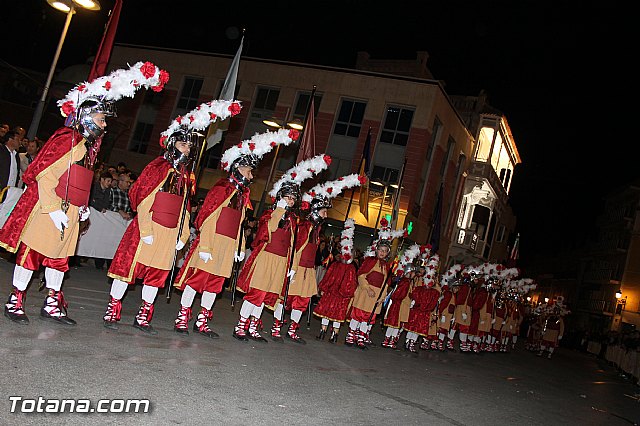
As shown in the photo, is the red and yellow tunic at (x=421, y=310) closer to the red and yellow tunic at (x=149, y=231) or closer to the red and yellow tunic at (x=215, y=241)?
the red and yellow tunic at (x=215, y=241)

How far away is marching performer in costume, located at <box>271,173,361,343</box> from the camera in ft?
32.2

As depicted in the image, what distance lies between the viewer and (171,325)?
27.5 ft

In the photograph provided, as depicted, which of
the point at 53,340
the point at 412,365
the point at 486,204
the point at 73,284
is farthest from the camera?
the point at 486,204

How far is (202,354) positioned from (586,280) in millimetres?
72803

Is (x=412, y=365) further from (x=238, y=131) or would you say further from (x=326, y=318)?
(x=238, y=131)

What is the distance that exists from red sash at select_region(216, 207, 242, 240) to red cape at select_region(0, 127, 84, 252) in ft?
7.23

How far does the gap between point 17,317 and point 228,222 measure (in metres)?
2.78

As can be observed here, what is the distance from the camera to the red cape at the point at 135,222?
682 centimetres

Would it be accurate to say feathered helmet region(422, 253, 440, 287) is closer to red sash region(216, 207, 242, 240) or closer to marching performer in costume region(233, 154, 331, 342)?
marching performer in costume region(233, 154, 331, 342)

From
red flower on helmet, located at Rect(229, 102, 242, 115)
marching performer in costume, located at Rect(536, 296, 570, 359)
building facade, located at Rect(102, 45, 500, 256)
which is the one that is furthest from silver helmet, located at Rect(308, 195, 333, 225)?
marching performer in costume, located at Rect(536, 296, 570, 359)

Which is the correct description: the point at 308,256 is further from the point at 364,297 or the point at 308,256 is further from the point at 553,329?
the point at 553,329

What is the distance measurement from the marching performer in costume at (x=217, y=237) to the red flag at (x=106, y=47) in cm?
485

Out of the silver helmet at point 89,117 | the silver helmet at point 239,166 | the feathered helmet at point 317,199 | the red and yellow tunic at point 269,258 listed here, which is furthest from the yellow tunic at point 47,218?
the feathered helmet at point 317,199

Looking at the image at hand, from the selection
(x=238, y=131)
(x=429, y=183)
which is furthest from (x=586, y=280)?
(x=238, y=131)
